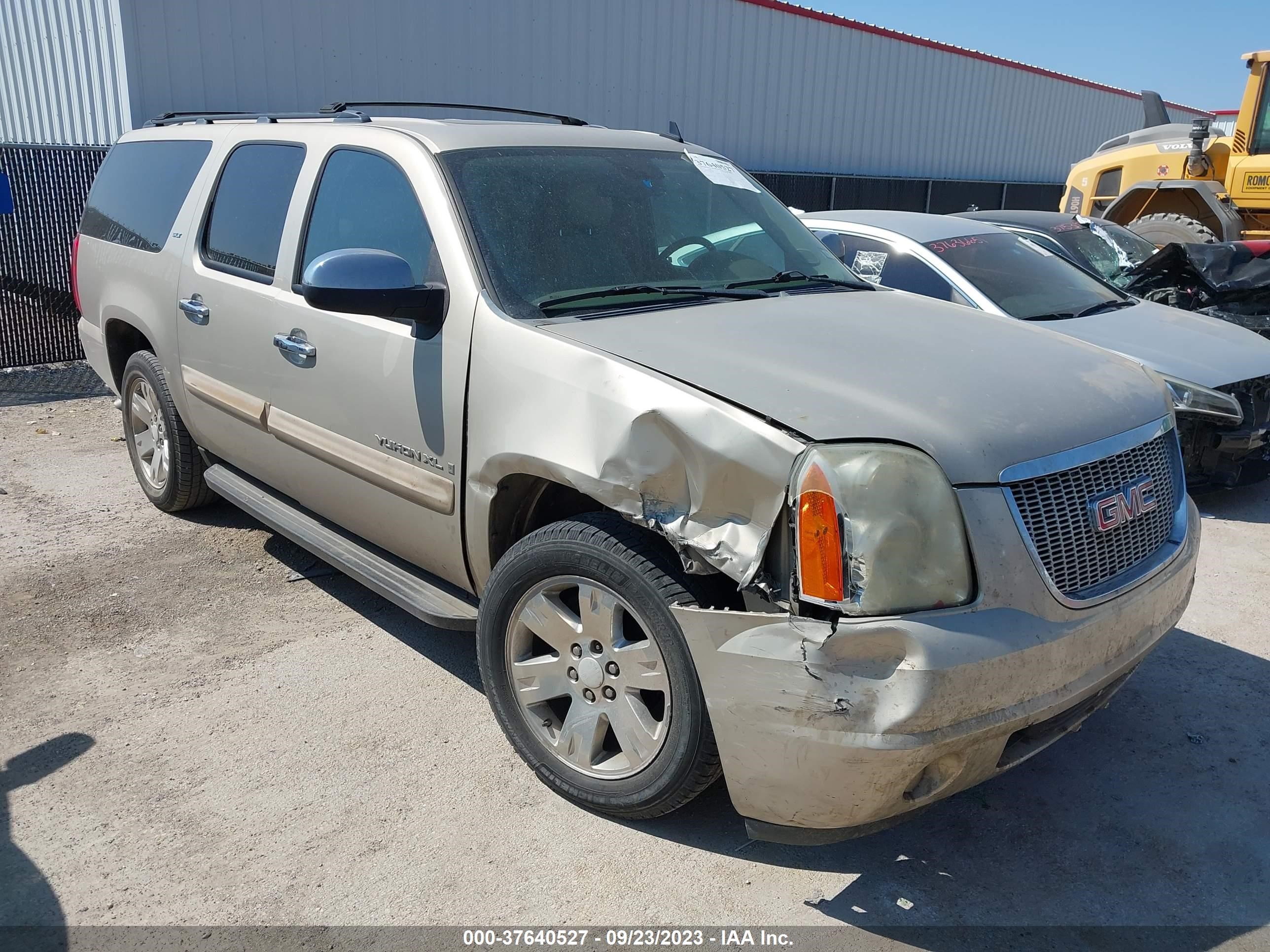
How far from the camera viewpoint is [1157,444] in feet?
10.0

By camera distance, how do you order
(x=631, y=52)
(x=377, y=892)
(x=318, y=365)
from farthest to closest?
(x=631, y=52) → (x=318, y=365) → (x=377, y=892)

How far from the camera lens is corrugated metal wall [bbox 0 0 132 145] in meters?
9.61

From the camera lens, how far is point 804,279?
384 cm

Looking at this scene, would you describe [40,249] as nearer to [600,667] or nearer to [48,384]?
[48,384]

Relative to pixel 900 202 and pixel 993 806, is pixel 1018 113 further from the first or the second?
pixel 993 806

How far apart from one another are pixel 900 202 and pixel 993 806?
16902 mm

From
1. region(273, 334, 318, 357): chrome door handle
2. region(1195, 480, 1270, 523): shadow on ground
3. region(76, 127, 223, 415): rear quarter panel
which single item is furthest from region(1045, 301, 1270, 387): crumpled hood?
region(76, 127, 223, 415): rear quarter panel

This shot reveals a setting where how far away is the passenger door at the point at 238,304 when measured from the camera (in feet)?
13.3

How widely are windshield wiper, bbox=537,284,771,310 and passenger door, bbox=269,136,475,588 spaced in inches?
10.8

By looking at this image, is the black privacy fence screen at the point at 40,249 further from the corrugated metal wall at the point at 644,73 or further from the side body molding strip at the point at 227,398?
the side body molding strip at the point at 227,398


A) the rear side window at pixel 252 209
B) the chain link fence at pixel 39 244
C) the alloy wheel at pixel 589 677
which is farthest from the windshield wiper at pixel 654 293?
the chain link fence at pixel 39 244

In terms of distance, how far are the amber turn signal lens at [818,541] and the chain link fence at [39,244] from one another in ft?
29.5

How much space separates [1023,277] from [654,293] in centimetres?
413

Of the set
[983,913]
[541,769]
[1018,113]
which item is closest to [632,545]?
[541,769]
